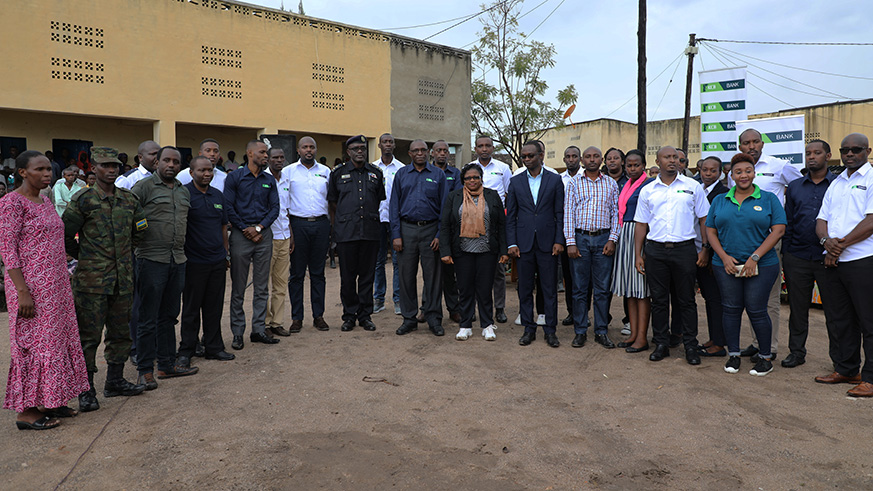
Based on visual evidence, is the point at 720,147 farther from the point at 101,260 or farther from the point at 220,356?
the point at 101,260

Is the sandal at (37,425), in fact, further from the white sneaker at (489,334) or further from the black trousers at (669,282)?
the black trousers at (669,282)

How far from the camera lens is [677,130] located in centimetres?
3312

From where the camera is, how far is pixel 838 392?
517 cm

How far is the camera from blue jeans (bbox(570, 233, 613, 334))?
21.8ft

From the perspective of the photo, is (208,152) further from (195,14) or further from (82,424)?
(195,14)

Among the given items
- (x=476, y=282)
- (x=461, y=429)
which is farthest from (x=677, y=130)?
(x=461, y=429)

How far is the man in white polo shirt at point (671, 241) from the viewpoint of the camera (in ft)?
19.5

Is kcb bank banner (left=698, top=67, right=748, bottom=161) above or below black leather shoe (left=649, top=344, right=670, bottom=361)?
→ above

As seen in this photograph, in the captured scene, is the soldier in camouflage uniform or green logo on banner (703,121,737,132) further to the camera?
green logo on banner (703,121,737,132)

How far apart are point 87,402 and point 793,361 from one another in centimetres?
641

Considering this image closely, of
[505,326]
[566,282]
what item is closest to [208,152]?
[505,326]

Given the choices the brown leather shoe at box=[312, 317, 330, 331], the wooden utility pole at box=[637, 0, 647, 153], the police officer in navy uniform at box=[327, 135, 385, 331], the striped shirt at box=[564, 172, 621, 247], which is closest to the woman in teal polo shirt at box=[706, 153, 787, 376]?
the striped shirt at box=[564, 172, 621, 247]

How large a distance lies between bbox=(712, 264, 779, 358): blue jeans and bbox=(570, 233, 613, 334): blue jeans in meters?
1.19

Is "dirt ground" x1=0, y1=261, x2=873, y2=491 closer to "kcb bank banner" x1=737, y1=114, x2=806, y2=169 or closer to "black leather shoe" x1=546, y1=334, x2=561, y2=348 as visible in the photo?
"black leather shoe" x1=546, y1=334, x2=561, y2=348
